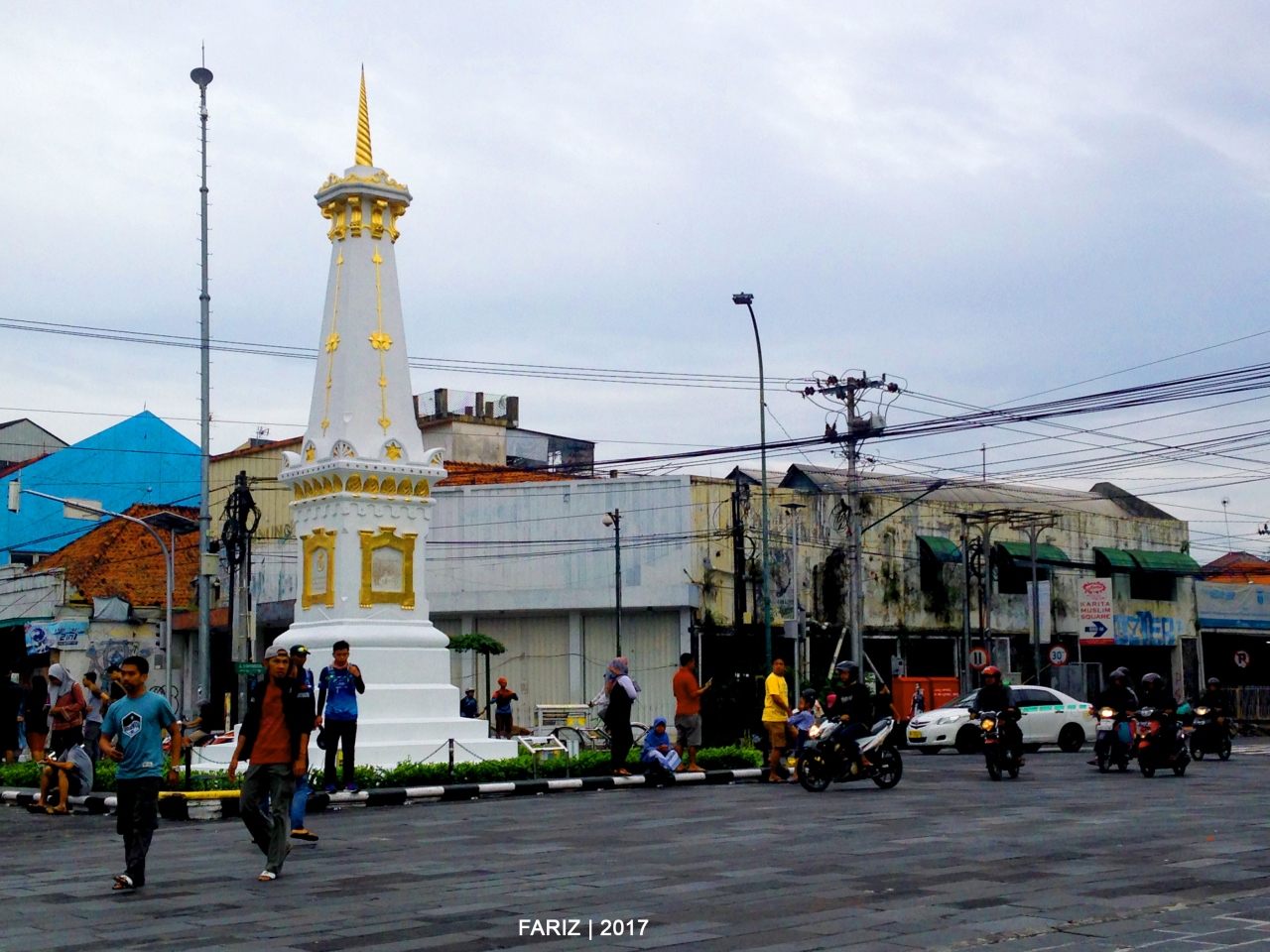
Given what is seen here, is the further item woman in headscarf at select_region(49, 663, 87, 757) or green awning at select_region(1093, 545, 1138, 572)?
green awning at select_region(1093, 545, 1138, 572)

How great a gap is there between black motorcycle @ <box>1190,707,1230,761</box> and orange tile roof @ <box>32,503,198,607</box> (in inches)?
1144

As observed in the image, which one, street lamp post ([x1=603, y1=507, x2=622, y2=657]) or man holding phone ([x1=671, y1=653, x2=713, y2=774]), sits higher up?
street lamp post ([x1=603, y1=507, x2=622, y2=657])

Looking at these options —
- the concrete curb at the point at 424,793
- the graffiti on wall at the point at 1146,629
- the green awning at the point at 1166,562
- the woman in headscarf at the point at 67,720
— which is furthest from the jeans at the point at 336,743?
the green awning at the point at 1166,562

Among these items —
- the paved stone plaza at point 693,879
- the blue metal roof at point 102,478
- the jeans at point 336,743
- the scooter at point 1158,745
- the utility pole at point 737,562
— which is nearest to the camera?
the paved stone plaza at point 693,879

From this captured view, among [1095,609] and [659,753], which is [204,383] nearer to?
[659,753]

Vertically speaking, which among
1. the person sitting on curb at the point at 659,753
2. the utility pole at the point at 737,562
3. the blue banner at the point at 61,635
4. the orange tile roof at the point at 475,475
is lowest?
the person sitting on curb at the point at 659,753

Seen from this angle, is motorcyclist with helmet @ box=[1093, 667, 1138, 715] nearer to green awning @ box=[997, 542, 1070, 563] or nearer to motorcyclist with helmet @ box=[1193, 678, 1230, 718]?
motorcyclist with helmet @ box=[1193, 678, 1230, 718]

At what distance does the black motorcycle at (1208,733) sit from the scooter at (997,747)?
27.0ft

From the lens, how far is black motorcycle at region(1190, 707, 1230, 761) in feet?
89.8

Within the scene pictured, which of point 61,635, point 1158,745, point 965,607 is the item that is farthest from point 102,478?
point 1158,745

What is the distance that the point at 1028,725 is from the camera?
3123 centimetres

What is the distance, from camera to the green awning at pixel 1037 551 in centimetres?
4969

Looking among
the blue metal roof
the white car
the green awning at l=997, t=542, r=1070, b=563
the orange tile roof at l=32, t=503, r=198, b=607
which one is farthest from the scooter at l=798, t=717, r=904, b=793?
the blue metal roof

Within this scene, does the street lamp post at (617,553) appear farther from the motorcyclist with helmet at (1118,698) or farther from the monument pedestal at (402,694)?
the monument pedestal at (402,694)
